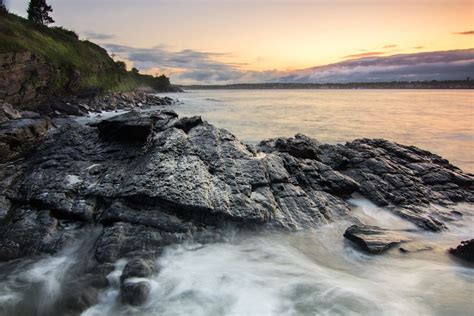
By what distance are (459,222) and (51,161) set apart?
1168 centimetres

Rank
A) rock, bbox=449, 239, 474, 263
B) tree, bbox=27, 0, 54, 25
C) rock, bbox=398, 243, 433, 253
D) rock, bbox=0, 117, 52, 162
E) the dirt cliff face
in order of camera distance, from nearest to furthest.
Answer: rock, bbox=449, 239, 474, 263 → rock, bbox=398, 243, 433, 253 → rock, bbox=0, 117, 52, 162 → the dirt cliff face → tree, bbox=27, 0, 54, 25

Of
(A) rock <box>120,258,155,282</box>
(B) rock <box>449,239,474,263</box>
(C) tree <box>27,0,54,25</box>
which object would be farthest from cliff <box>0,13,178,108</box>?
(B) rock <box>449,239,474,263</box>

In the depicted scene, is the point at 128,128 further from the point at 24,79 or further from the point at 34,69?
the point at 34,69

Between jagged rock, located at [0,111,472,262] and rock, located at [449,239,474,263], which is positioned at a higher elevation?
jagged rock, located at [0,111,472,262]

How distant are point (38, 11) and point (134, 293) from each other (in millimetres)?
73847

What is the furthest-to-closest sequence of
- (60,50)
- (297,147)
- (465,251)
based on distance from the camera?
(60,50)
(297,147)
(465,251)

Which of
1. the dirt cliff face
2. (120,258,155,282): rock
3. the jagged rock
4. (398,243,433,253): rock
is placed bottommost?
(398,243,433,253): rock

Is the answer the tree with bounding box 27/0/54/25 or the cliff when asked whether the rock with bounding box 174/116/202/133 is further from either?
the tree with bounding box 27/0/54/25

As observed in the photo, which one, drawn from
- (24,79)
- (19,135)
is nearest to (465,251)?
(19,135)

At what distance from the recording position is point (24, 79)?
1202 inches

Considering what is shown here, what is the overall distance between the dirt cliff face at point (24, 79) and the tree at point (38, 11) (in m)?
38.1

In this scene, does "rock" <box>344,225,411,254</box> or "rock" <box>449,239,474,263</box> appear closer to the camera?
"rock" <box>449,239,474,263</box>

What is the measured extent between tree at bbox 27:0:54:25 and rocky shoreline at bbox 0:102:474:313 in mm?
63674

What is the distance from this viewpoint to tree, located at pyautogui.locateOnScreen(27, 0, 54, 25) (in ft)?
213
